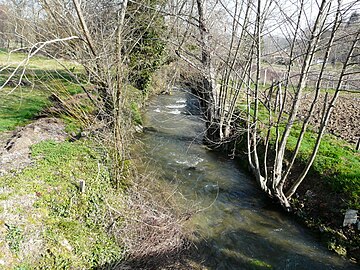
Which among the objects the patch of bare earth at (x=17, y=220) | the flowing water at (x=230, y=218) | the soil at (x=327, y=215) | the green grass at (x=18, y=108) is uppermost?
the green grass at (x=18, y=108)

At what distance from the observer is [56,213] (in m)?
5.00

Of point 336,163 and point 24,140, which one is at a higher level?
point 24,140

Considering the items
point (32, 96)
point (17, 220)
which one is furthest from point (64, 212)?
point (32, 96)

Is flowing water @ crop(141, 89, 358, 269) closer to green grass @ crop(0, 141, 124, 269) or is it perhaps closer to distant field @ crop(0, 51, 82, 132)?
green grass @ crop(0, 141, 124, 269)

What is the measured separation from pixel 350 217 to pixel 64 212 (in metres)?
6.08

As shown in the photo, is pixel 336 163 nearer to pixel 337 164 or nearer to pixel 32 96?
pixel 337 164

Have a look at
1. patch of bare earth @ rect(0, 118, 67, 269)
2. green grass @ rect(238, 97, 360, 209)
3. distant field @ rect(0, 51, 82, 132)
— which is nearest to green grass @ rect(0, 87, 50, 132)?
distant field @ rect(0, 51, 82, 132)

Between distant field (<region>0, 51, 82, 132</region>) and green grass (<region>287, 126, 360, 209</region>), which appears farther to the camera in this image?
distant field (<region>0, 51, 82, 132</region>)

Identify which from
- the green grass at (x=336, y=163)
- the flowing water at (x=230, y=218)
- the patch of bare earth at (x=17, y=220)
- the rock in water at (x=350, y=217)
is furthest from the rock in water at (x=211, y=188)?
the patch of bare earth at (x=17, y=220)

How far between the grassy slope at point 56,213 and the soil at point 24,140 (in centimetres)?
24

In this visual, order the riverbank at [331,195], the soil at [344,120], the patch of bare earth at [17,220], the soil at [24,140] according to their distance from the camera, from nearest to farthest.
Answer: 1. the patch of bare earth at [17,220]
2. the soil at [24,140]
3. the riverbank at [331,195]
4. the soil at [344,120]

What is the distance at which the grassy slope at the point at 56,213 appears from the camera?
169 inches

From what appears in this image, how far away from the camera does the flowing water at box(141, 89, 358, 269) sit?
228 inches

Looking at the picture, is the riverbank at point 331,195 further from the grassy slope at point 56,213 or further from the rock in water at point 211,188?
the grassy slope at point 56,213
